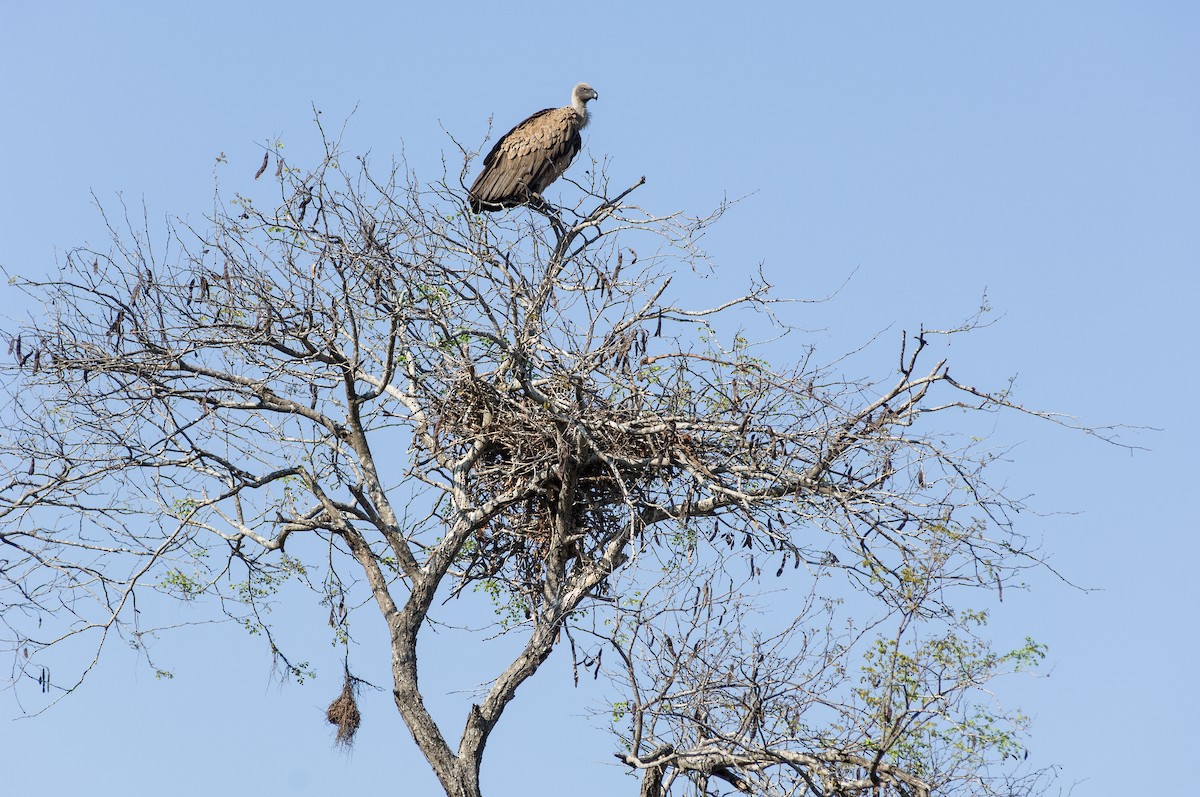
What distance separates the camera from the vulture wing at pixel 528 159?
1185cm

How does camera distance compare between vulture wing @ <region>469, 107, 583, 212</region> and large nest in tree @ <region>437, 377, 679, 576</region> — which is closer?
large nest in tree @ <region>437, 377, 679, 576</region>

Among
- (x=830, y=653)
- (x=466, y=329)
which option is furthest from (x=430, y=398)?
(x=830, y=653)

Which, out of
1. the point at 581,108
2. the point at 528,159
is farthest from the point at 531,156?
the point at 581,108

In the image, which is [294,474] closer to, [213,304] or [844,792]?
[213,304]

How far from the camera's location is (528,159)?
12.2 meters

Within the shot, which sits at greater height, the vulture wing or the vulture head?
the vulture head

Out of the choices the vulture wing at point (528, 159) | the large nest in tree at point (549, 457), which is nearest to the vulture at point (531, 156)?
the vulture wing at point (528, 159)

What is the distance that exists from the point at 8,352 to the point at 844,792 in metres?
5.93

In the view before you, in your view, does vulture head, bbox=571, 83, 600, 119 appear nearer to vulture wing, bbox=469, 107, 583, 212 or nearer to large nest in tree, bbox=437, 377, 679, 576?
vulture wing, bbox=469, 107, 583, 212

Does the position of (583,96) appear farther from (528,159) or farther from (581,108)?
(528,159)

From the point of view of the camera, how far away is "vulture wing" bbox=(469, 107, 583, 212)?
1185 cm

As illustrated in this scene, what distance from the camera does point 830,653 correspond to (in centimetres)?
892

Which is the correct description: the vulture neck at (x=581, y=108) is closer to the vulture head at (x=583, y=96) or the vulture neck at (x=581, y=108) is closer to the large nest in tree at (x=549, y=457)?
the vulture head at (x=583, y=96)

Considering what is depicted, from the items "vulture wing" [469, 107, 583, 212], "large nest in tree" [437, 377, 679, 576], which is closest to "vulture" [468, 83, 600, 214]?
"vulture wing" [469, 107, 583, 212]
